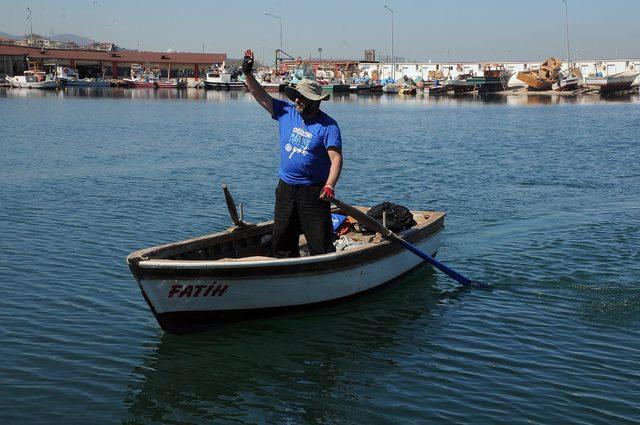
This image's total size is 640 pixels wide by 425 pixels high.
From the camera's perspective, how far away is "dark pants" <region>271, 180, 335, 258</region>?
9.23m

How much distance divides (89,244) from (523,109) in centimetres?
5813

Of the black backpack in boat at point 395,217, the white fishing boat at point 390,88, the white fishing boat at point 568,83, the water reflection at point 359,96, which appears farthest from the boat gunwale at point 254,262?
the white fishing boat at point 390,88

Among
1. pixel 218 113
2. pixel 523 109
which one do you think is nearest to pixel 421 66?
pixel 523 109

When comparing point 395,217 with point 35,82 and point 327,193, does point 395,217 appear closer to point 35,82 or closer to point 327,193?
point 327,193

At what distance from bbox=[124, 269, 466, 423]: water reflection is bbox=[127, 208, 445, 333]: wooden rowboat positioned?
229 millimetres

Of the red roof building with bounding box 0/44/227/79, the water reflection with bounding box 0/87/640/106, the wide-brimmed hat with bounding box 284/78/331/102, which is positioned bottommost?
the wide-brimmed hat with bounding box 284/78/331/102

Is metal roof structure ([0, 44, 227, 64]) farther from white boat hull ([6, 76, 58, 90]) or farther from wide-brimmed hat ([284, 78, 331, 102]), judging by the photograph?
wide-brimmed hat ([284, 78, 331, 102])

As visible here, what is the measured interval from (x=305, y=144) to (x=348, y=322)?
7.88 ft

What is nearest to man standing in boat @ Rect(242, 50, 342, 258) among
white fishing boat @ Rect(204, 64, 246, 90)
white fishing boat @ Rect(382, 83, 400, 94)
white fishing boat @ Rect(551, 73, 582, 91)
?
white fishing boat @ Rect(551, 73, 582, 91)

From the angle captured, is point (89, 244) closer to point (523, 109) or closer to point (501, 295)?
point (501, 295)

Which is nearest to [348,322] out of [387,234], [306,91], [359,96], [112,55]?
[387,234]

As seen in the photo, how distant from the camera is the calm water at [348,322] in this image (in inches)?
296

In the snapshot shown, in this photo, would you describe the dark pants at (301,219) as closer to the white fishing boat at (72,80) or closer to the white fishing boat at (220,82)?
the white fishing boat at (72,80)

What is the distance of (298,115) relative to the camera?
9.09 meters
